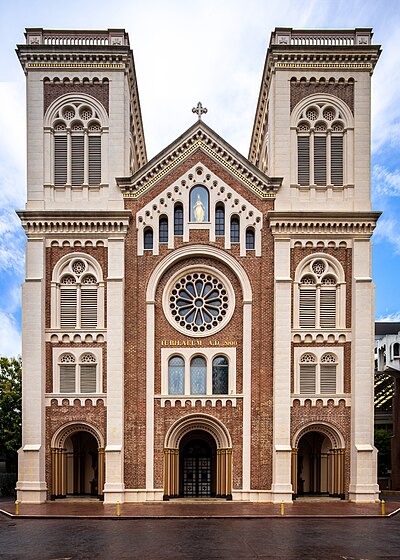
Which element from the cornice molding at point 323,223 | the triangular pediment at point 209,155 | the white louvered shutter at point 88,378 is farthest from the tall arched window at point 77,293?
the cornice molding at point 323,223

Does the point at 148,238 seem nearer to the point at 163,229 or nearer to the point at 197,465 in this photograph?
the point at 163,229

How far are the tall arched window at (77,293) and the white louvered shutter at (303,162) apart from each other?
13.6 meters

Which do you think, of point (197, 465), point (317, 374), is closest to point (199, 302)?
point (317, 374)

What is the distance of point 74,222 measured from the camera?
38250mm

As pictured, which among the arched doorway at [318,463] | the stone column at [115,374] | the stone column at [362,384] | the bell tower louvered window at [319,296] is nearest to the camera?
the stone column at [115,374]

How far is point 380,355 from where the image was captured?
68.1 meters

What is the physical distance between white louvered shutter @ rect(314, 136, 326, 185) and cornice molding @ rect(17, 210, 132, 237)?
11.7 m

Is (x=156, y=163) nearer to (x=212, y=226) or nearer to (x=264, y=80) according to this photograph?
(x=212, y=226)

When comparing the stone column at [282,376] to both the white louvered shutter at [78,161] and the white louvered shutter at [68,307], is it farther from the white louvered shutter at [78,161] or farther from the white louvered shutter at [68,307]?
the white louvered shutter at [78,161]

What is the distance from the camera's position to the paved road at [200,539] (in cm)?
2323

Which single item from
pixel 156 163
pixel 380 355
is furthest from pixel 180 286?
pixel 380 355

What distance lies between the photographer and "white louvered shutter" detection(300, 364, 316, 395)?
124 ft

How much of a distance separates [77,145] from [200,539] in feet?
79.6

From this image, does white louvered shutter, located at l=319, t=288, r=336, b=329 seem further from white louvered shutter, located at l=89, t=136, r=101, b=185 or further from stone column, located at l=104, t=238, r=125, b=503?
white louvered shutter, located at l=89, t=136, r=101, b=185
